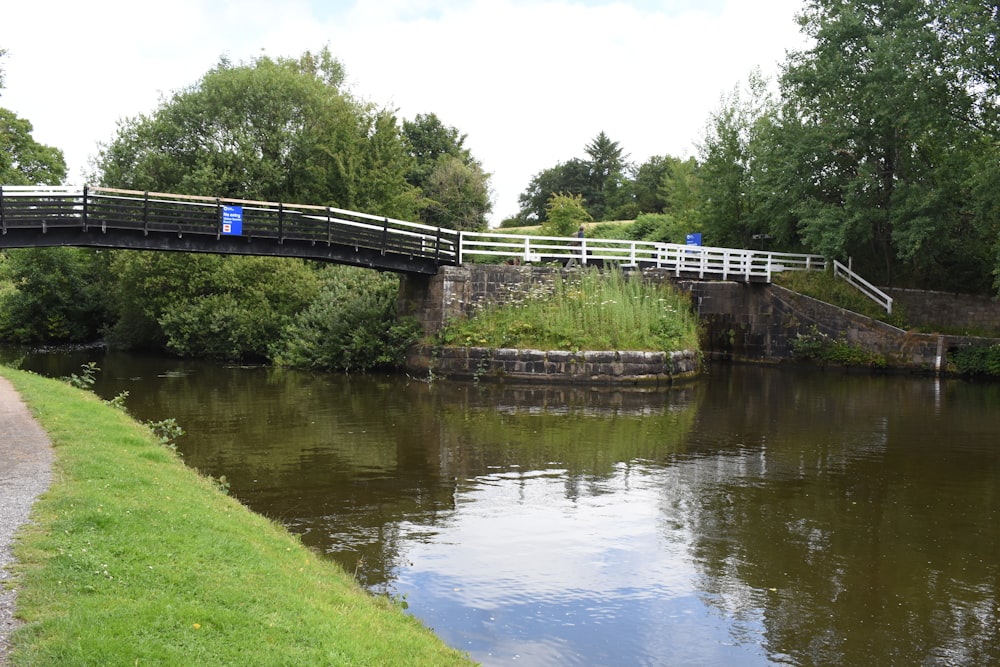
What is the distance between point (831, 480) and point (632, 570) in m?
5.30

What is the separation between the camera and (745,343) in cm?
3203

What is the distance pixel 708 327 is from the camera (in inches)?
1300

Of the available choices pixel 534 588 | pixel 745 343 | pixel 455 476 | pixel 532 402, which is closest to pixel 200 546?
pixel 534 588

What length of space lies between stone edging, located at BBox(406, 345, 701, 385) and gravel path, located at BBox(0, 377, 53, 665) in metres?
12.8

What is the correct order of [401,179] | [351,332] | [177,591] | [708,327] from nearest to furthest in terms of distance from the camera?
[177,591] → [351,332] → [708,327] → [401,179]

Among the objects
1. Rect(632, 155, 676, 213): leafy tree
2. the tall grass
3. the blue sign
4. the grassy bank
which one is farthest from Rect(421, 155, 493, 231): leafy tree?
the grassy bank

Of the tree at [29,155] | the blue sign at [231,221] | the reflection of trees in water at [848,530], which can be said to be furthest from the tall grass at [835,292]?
the tree at [29,155]

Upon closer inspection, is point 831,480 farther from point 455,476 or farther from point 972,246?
point 972,246

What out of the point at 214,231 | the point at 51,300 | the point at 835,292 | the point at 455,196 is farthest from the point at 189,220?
the point at 455,196

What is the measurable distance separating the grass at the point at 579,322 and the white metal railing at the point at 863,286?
8.22 meters

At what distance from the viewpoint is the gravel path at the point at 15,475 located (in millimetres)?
5258

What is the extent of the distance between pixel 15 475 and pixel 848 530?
29.1 feet

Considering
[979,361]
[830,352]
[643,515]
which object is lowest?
[643,515]

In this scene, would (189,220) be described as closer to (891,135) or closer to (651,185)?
(891,135)
